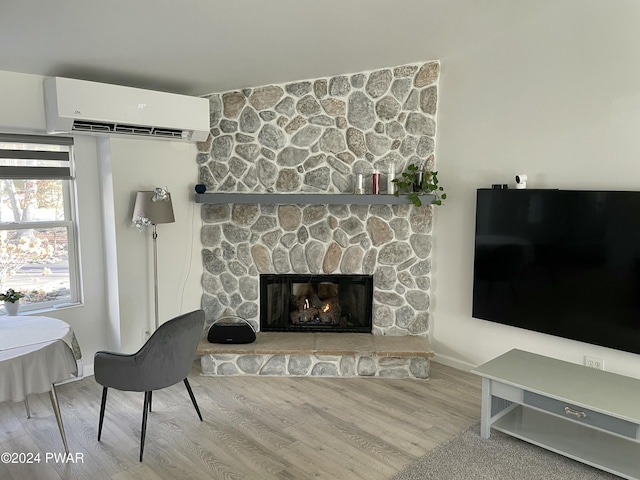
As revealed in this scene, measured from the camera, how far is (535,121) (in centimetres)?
359

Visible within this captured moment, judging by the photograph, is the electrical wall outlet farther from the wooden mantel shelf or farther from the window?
the window

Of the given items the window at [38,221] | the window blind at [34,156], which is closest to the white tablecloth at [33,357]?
the window at [38,221]

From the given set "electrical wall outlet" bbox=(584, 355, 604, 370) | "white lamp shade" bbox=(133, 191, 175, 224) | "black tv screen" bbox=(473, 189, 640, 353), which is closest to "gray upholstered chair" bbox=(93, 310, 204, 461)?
"white lamp shade" bbox=(133, 191, 175, 224)

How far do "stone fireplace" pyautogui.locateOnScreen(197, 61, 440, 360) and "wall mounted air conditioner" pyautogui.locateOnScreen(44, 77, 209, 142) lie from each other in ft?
1.19

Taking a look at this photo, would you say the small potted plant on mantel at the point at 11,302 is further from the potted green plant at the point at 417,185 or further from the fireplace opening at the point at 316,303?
the potted green plant at the point at 417,185

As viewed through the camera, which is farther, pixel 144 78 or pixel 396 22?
pixel 144 78

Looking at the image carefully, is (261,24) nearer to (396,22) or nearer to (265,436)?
(396,22)

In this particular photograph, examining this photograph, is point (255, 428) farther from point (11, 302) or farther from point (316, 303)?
point (11, 302)

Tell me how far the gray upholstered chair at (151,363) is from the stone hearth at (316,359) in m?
0.98

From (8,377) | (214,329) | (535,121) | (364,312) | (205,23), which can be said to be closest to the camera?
(8,377)

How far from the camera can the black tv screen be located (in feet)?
10.1

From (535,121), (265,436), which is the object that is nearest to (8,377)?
(265,436)

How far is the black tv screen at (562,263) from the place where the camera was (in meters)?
3.07

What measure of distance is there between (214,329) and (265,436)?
48.1 inches
